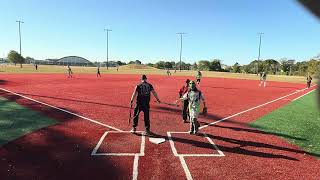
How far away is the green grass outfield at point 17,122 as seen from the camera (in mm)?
11523

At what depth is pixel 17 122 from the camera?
13.5m

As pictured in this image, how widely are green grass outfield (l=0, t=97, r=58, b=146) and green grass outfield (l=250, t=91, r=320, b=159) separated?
28.3 ft

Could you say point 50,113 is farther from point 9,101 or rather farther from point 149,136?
point 149,136

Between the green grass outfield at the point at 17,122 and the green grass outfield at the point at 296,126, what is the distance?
8612 mm

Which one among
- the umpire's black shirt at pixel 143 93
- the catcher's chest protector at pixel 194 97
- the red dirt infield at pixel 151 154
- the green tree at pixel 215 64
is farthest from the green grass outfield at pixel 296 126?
the green tree at pixel 215 64

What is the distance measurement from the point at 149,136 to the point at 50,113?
6430 millimetres

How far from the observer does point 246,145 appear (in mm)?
10922

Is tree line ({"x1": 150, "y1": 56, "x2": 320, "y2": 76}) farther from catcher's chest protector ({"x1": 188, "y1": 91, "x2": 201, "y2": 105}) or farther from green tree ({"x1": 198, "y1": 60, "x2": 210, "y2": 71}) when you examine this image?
catcher's chest protector ({"x1": 188, "y1": 91, "x2": 201, "y2": 105})

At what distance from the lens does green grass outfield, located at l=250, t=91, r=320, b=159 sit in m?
11.5


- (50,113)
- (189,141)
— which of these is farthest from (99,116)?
(189,141)

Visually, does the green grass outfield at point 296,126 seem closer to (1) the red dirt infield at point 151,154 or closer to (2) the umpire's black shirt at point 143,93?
(1) the red dirt infield at point 151,154

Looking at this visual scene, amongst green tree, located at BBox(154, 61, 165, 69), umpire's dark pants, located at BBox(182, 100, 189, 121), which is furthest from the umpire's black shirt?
green tree, located at BBox(154, 61, 165, 69)

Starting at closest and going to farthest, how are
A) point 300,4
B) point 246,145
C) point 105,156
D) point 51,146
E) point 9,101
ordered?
point 300,4 < point 105,156 < point 51,146 < point 246,145 < point 9,101

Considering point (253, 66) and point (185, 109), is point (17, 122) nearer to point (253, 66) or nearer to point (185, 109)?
point (185, 109)
